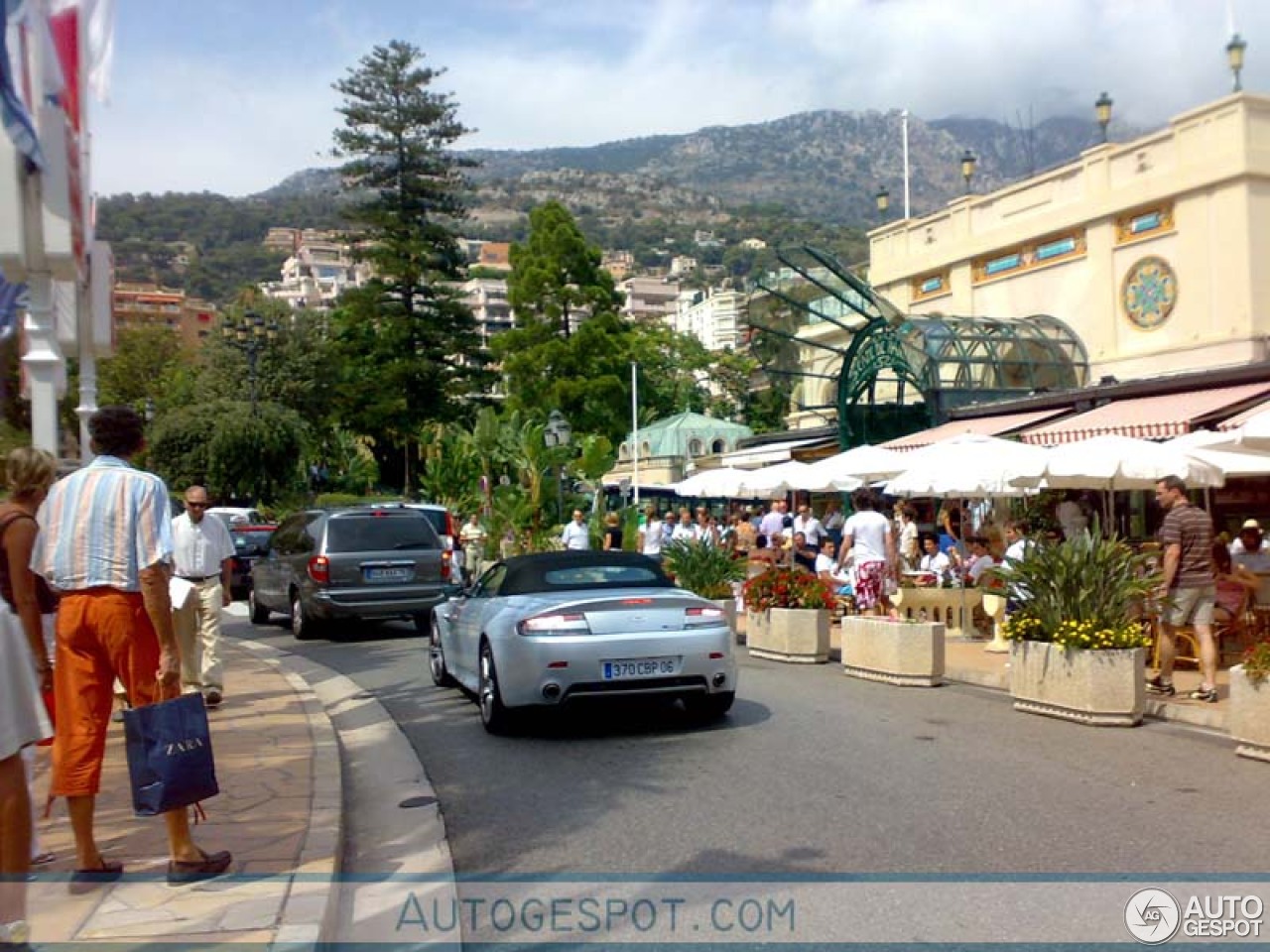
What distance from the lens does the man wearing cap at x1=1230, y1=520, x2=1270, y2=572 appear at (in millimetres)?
11992

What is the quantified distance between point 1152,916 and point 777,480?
616 inches

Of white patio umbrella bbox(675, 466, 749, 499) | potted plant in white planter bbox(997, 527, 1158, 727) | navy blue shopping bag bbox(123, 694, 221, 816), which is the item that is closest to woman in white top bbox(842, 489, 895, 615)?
potted plant in white planter bbox(997, 527, 1158, 727)

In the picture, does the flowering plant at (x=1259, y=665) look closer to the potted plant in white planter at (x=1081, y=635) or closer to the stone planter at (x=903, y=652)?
the potted plant in white planter at (x=1081, y=635)

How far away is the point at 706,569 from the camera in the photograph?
14445 millimetres

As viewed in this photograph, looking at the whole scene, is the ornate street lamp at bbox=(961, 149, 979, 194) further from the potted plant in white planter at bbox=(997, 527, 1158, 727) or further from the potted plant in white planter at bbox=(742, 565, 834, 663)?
the potted plant in white planter at bbox=(997, 527, 1158, 727)

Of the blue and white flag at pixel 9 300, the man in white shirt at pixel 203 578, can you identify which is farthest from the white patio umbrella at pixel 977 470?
the blue and white flag at pixel 9 300

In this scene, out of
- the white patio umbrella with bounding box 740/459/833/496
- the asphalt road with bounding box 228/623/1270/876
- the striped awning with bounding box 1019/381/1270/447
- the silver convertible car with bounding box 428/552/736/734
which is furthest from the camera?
the white patio umbrella with bounding box 740/459/833/496

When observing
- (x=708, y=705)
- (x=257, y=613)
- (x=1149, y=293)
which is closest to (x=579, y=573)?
(x=708, y=705)

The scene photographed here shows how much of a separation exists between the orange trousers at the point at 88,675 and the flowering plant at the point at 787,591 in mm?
9092

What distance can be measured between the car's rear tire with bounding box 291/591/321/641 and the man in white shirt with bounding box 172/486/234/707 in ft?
20.3

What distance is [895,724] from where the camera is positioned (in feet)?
29.5

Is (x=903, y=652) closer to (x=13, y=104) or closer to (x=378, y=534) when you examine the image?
(x=378, y=534)

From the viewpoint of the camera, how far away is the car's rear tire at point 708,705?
30.1 ft

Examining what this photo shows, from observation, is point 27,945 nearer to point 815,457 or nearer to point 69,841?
point 69,841
